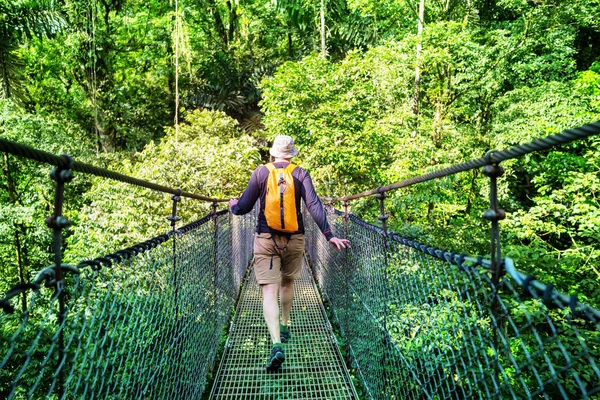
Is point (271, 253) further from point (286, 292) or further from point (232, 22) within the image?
point (232, 22)

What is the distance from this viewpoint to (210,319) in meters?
2.38

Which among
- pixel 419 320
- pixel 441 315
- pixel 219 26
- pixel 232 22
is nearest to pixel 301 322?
pixel 441 315

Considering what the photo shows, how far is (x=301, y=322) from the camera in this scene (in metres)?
3.21

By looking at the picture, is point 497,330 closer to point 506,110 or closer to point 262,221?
point 262,221

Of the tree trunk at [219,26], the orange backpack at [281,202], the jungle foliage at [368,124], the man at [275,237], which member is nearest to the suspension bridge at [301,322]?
the man at [275,237]

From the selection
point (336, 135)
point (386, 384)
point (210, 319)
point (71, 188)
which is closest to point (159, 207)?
point (336, 135)

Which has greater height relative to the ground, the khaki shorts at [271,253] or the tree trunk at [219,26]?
the tree trunk at [219,26]

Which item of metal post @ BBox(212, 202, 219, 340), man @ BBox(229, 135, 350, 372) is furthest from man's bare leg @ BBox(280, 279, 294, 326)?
metal post @ BBox(212, 202, 219, 340)

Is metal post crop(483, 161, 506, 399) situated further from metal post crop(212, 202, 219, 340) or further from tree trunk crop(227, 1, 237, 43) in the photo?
tree trunk crop(227, 1, 237, 43)

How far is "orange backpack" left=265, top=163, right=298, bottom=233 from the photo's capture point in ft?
7.31

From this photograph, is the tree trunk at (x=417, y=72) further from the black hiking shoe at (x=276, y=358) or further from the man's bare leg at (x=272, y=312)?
the black hiking shoe at (x=276, y=358)

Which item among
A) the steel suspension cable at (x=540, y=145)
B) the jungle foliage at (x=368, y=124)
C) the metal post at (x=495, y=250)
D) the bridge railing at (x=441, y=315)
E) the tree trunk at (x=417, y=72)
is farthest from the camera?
the tree trunk at (x=417, y=72)

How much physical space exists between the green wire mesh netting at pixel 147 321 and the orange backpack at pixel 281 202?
1.38ft

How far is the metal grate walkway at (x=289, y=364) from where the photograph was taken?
2.21 metres
